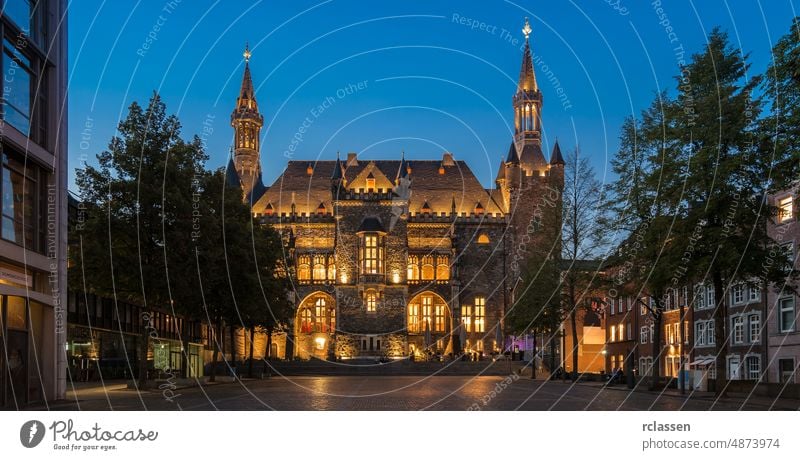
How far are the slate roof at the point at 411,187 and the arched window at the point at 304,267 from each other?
6507 millimetres

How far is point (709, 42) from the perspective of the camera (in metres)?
45.2

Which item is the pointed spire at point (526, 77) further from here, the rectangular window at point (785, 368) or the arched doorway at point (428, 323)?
the rectangular window at point (785, 368)

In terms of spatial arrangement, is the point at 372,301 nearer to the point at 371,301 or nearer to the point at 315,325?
the point at 371,301

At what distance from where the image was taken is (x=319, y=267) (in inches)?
4646

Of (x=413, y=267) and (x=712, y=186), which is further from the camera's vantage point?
(x=413, y=267)

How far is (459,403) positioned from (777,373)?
29.1 m

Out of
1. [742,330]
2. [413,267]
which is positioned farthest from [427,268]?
[742,330]

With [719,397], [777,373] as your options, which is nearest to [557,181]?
[777,373]

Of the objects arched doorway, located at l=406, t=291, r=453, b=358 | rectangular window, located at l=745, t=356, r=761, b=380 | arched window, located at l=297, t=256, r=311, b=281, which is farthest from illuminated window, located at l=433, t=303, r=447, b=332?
rectangular window, located at l=745, t=356, r=761, b=380

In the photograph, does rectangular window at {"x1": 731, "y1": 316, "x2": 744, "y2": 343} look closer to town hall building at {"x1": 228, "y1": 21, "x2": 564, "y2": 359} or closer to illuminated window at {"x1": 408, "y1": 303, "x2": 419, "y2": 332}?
town hall building at {"x1": 228, "y1": 21, "x2": 564, "y2": 359}

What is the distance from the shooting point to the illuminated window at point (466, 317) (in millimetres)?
114806
